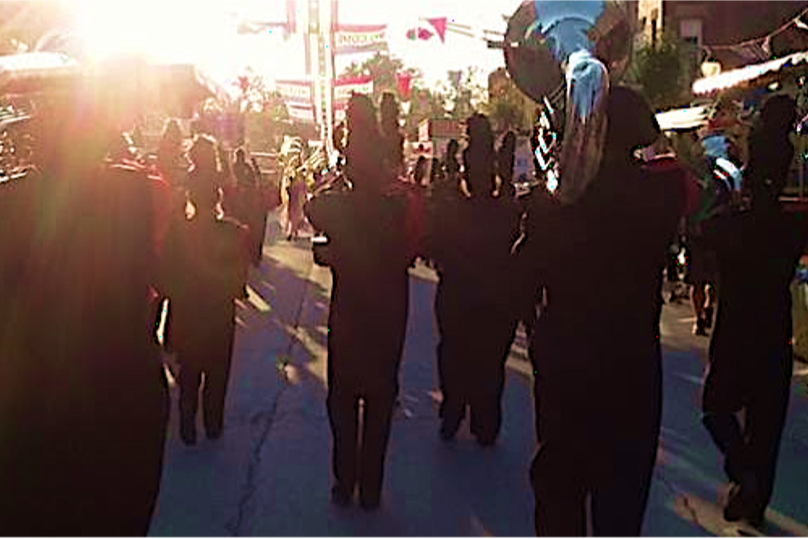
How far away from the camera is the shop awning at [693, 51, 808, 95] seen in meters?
12.8

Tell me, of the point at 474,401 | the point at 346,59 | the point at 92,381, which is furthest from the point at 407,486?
the point at 346,59

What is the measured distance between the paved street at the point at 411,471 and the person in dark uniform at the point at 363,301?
0.80 feet

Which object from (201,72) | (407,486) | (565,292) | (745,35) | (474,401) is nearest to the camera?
(565,292)

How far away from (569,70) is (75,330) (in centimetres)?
155

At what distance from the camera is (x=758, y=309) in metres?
5.22

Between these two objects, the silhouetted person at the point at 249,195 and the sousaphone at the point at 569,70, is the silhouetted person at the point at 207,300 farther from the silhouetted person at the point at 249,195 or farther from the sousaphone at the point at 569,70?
the silhouetted person at the point at 249,195

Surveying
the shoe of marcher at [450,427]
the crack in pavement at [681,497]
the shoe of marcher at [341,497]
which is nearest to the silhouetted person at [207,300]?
the shoe of marcher at [450,427]

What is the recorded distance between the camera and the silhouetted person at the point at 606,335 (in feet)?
12.4

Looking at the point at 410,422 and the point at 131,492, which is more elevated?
the point at 131,492

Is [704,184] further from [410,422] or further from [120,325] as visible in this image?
[410,422]

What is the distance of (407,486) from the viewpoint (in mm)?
6031

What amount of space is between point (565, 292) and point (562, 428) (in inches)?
17.0

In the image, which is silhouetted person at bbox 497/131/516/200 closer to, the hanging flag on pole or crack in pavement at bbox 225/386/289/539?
crack in pavement at bbox 225/386/289/539

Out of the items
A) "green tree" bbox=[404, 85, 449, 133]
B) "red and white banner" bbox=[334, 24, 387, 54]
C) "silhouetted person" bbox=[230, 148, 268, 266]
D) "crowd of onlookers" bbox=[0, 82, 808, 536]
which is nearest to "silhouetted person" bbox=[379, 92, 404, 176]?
"crowd of onlookers" bbox=[0, 82, 808, 536]
